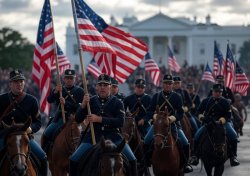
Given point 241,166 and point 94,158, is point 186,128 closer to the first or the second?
point 241,166

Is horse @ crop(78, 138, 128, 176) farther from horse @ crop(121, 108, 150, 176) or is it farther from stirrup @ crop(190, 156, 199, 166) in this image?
stirrup @ crop(190, 156, 199, 166)

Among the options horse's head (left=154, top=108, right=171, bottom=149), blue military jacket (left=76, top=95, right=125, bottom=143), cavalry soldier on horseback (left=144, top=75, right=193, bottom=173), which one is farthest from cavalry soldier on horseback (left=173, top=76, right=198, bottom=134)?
blue military jacket (left=76, top=95, right=125, bottom=143)

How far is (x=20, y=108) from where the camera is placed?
11930 millimetres

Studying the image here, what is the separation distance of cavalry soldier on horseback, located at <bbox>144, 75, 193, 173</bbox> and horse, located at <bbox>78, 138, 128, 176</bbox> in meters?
4.82

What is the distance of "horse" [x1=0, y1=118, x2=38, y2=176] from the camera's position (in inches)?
412

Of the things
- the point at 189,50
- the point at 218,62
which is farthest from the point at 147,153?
the point at 189,50

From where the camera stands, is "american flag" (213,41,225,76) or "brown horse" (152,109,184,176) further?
"american flag" (213,41,225,76)

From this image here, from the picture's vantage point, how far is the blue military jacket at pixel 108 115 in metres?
11.9

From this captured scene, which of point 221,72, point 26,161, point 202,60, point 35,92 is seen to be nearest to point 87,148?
A: point 26,161

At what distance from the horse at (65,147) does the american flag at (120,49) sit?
131 centimetres

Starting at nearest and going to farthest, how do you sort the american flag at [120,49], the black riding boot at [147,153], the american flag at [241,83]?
the american flag at [120,49]
the black riding boot at [147,153]
the american flag at [241,83]

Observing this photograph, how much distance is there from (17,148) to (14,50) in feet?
390

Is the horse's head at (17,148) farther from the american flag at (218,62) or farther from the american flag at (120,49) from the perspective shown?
the american flag at (218,62)

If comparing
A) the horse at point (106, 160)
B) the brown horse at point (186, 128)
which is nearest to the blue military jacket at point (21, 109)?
the horse at point (106, 160)
